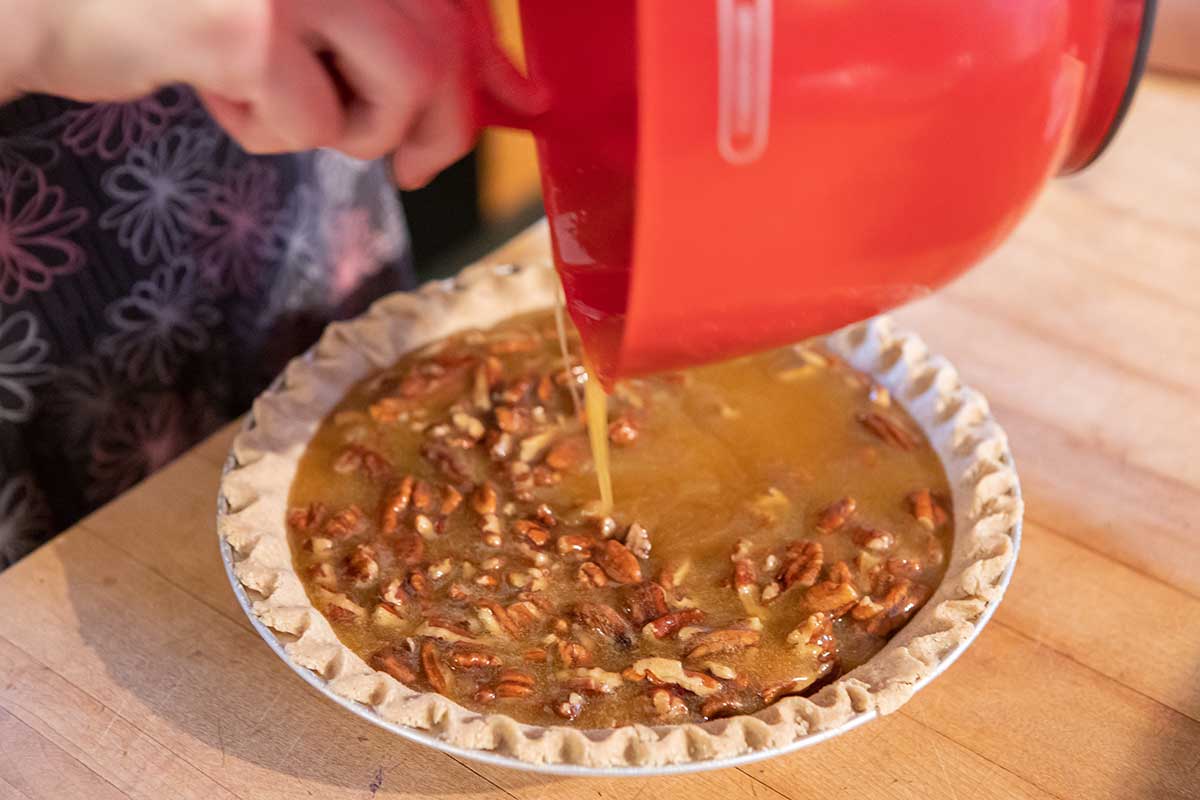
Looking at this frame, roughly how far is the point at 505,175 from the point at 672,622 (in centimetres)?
212

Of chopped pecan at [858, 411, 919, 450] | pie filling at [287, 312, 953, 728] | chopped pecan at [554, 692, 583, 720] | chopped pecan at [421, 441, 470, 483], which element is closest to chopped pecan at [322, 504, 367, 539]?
pie filling at [287, 312, 953, 728]

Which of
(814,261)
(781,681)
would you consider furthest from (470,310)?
(814,261)

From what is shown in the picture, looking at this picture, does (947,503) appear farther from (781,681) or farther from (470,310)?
(470,310)

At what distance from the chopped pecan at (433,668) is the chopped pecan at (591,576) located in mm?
159

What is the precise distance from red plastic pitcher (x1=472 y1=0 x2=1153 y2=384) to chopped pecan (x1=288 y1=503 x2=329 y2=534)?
0.48m

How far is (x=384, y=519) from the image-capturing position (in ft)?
3.78

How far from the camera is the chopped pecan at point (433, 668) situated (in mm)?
975

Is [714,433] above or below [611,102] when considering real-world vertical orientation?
below

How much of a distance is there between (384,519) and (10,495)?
0.54 m

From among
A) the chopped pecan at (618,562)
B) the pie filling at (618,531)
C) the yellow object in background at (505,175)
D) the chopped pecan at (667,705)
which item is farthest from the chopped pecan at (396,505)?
the yellow object in background at (505,175)

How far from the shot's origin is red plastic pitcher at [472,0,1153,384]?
63 centimetres

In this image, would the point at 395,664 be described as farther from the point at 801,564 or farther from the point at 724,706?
the point at 801,564

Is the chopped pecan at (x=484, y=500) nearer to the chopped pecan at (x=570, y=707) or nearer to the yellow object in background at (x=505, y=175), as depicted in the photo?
the chopped pecan at (x=570, y=707)

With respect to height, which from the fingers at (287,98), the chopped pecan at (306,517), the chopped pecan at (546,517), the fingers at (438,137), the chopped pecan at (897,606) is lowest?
the chopped pecan at (897,606)
